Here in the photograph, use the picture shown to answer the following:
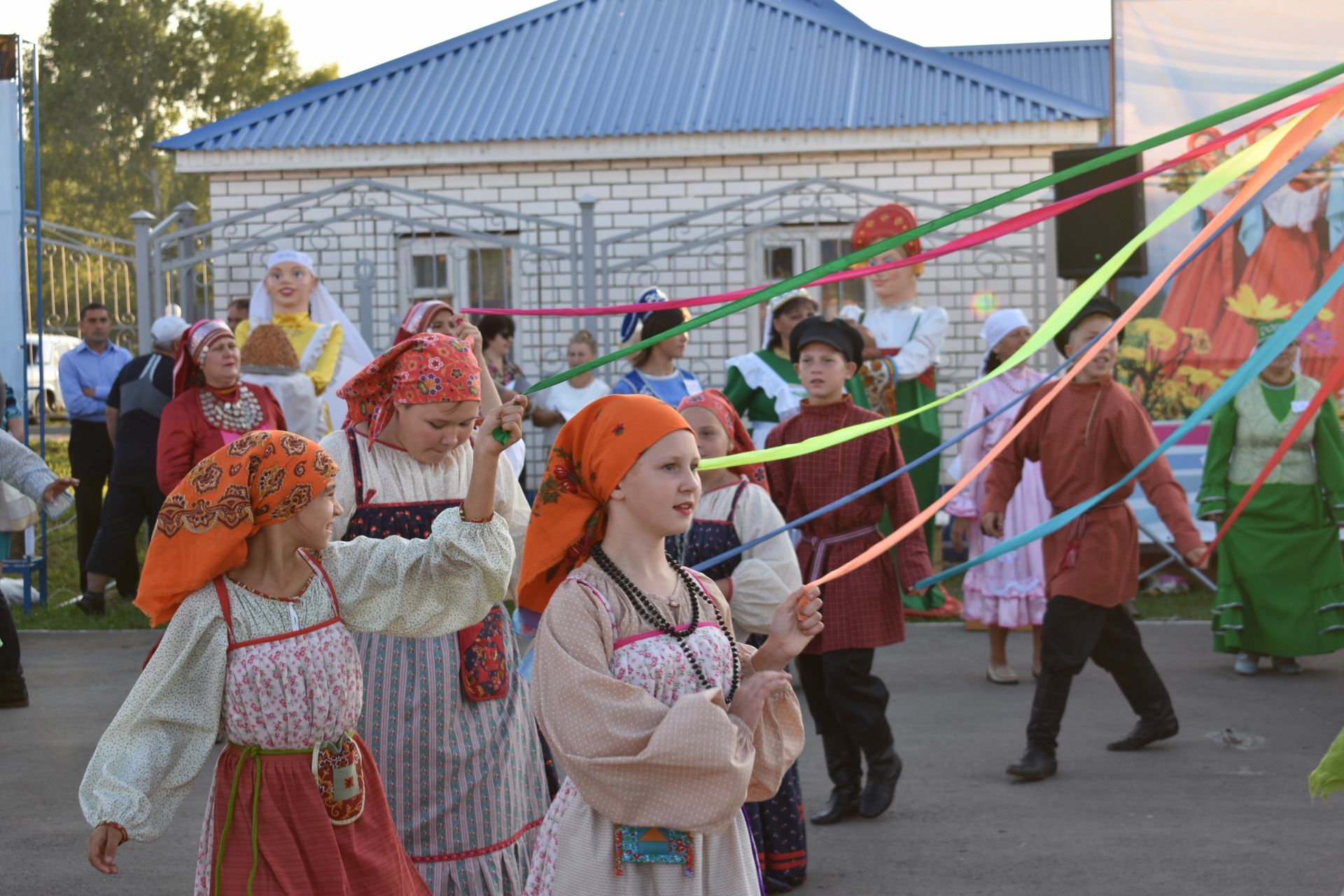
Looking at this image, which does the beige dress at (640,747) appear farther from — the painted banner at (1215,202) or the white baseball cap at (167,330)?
the painted banner at (1215,202)

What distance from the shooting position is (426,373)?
3881mm

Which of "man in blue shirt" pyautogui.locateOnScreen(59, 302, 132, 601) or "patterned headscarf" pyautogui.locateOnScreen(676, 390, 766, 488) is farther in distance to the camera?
"man in blue shirt" pyautogui.locateOnScreen(59, 302, 132, 601)

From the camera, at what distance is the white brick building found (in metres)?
13.5

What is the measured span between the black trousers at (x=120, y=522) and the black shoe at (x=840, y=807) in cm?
505

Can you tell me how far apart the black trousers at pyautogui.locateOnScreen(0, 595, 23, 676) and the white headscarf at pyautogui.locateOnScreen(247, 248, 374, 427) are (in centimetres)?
233

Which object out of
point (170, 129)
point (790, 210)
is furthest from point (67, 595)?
point (170, 129)

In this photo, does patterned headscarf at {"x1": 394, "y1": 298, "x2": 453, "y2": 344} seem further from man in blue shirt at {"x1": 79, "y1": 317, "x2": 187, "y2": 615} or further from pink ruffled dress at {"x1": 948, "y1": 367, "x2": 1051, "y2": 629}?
man in blue shirt at {"x1": 79, "y1": 317, "x2": 187, "y2": 615}

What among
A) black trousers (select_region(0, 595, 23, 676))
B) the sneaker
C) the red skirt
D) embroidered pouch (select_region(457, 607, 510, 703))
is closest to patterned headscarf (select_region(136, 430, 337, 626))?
the red skirt

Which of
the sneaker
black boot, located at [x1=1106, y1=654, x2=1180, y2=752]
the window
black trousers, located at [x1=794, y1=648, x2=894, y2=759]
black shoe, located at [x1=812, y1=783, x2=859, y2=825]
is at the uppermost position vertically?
the window

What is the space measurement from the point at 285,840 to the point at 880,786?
107 inches

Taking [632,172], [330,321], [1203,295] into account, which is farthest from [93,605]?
[1203,295]

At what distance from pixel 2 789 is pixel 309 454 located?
11.2 feet

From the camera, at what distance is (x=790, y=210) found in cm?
1395

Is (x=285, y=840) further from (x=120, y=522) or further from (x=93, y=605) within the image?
(x=93, y=605)
